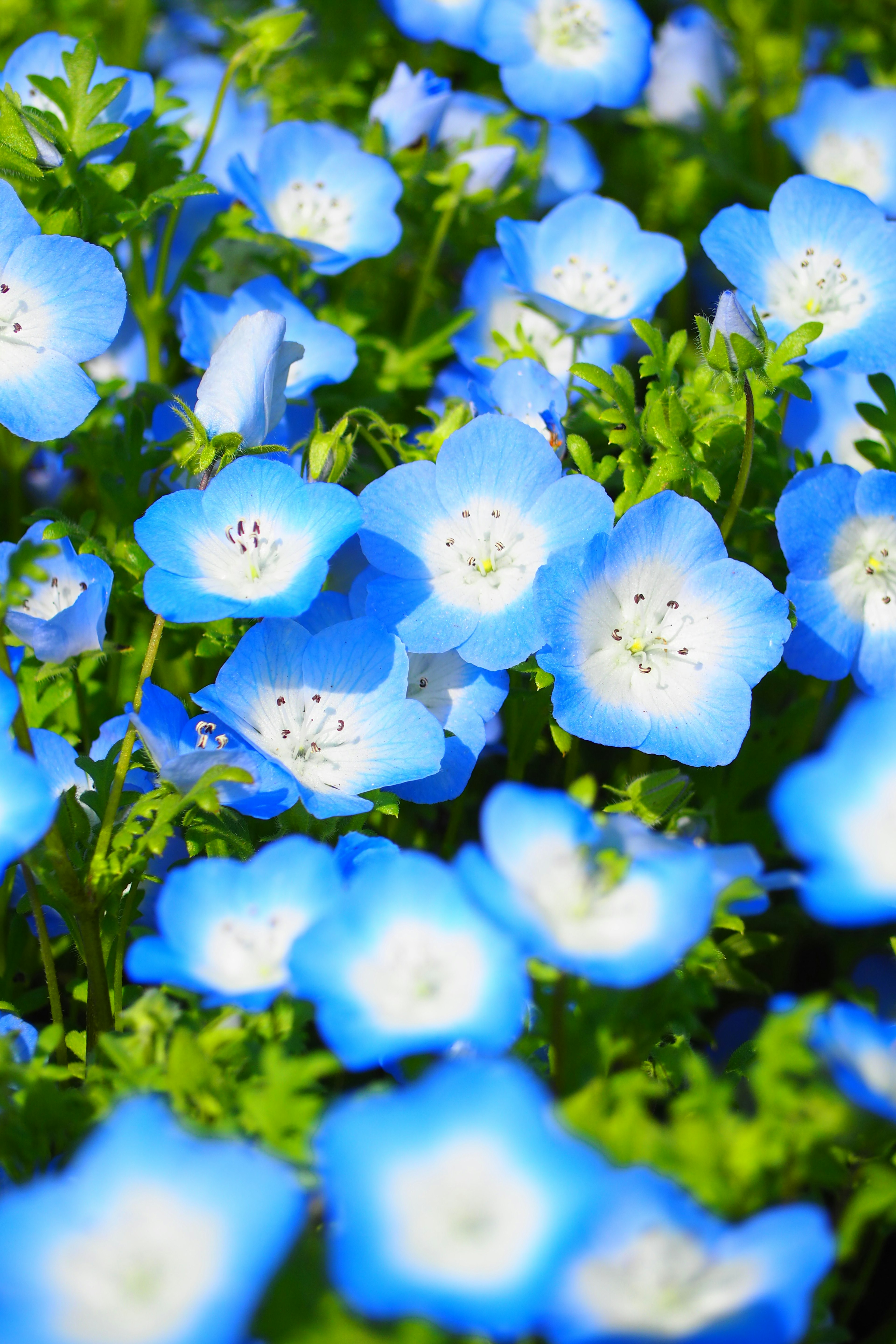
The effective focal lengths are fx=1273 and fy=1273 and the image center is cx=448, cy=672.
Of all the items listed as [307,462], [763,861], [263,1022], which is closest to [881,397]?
[763,861]

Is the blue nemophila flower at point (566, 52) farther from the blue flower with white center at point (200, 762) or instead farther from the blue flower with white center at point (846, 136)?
the blue flower with white center at point (200, 762)

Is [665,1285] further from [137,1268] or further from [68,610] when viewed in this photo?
[68,610]

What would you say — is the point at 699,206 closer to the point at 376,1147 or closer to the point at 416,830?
the point at 416,830

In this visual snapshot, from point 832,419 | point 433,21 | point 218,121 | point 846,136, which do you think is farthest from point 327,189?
point 846,136

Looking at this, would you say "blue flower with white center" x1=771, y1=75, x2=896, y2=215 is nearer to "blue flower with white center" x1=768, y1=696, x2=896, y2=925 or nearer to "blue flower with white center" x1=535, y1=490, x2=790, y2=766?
"blue flower with white center" x1=535, y1=490, x2=790, y2=766

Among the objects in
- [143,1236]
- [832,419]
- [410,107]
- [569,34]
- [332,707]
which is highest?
[569,34]

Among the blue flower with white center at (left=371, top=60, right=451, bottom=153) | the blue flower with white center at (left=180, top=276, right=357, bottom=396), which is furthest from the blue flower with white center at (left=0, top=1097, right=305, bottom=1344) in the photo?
the blue flower with white center at (left=371, top=60, right=451, bottom=153)
